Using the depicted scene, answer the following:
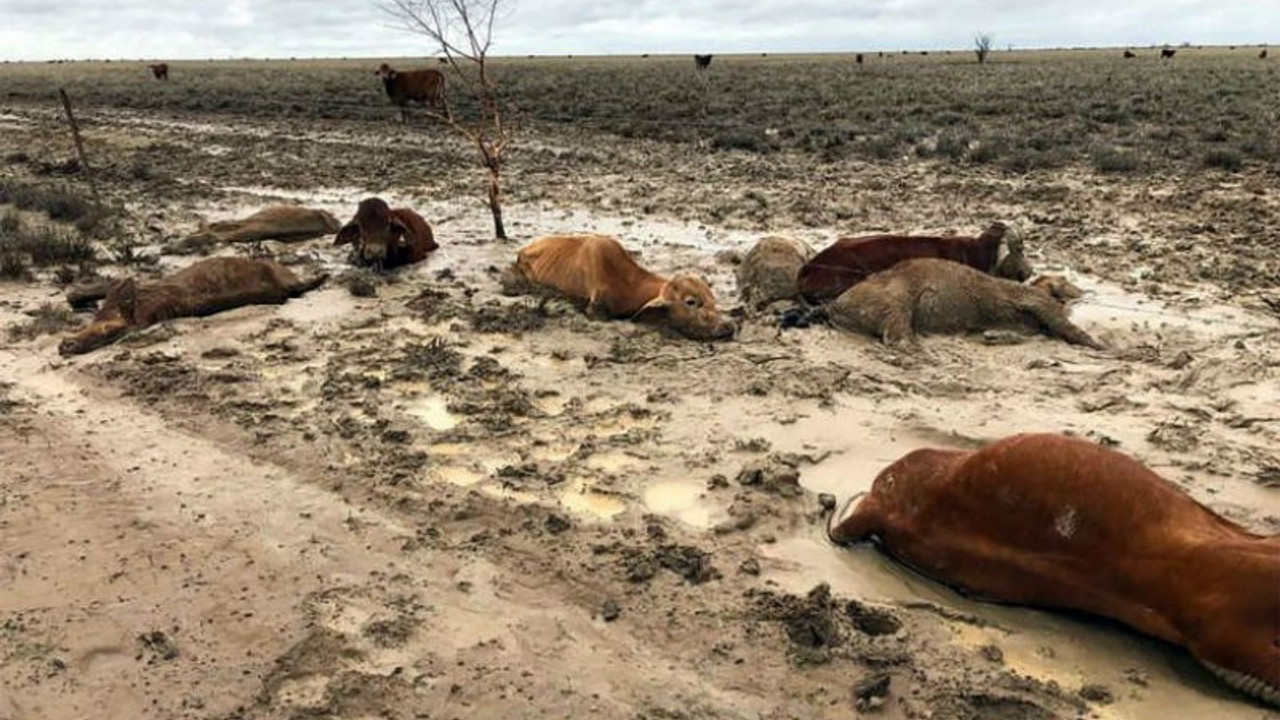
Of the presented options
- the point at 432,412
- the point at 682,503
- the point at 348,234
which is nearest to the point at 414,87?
the point at 348,234

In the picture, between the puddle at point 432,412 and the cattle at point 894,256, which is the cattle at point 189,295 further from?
the cattle at point 894,256

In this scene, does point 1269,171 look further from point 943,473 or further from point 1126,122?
point 943,473

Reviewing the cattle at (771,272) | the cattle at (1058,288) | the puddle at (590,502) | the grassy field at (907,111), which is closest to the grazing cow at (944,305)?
the cattle at (1058,288)

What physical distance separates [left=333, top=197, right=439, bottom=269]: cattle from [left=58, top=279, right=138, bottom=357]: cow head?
227 centimetres

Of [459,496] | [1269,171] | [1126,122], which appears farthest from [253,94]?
[459,496]

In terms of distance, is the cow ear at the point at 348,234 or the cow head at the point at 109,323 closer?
the cow head at the point at 109,323

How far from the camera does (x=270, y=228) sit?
11039 mm

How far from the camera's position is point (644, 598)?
13.4 ft

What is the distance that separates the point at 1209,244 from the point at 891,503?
7129 mm

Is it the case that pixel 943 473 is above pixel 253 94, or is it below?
below

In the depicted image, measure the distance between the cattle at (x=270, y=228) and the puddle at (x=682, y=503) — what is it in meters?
7.59

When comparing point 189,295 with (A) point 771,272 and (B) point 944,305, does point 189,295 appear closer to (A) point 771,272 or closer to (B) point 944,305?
(A) point 771,272

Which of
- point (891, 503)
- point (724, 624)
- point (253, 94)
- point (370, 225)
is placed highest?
point (253, 94)

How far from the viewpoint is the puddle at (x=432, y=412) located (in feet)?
19.3
